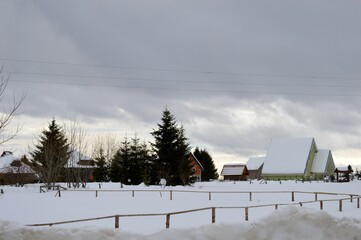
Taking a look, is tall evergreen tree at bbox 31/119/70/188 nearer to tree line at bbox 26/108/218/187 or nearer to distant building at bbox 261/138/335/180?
tree line at bbox 26/108/218/187

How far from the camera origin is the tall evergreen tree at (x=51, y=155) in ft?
156

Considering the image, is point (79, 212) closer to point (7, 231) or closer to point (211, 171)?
point (7, 231)

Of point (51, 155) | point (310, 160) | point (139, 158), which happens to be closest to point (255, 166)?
point (310, 160)

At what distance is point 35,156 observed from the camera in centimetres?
5778

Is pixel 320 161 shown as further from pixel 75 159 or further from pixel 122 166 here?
pixel 75 159

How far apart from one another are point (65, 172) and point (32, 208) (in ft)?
101

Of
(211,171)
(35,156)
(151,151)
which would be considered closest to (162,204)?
(151,151)

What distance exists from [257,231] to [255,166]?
102 metres

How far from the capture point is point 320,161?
3255 inches

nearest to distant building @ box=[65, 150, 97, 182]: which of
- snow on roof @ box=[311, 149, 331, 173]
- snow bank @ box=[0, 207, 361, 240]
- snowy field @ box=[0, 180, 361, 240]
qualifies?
snowy field @ box=[0, 180, 361, 240]

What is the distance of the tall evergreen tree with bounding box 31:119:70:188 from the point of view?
156ft

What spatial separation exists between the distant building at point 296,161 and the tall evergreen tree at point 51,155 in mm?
36056

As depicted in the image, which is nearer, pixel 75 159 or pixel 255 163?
pixel 75 159

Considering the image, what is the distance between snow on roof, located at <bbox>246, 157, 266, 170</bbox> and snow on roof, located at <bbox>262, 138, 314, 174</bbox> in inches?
1194
